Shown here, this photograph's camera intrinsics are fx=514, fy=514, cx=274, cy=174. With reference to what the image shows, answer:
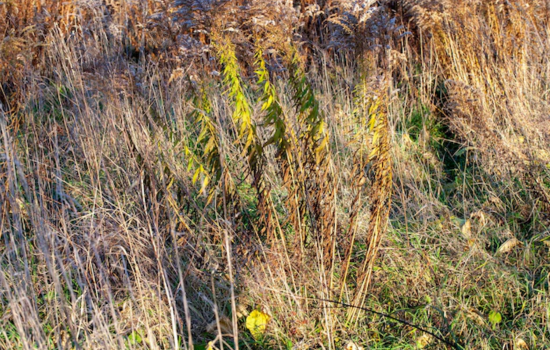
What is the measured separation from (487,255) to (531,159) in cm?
76

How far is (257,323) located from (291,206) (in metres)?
0.56

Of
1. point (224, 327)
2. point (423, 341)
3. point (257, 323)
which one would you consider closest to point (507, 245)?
point (423, 341)

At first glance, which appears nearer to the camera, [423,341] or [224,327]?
[423,341]

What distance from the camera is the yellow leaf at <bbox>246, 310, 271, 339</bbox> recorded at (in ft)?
7.60

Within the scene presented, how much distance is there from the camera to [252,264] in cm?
243

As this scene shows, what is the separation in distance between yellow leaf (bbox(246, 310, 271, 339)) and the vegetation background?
0.05 ft

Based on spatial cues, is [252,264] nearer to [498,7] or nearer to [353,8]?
[353,8]

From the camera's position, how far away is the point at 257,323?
91.3 inches

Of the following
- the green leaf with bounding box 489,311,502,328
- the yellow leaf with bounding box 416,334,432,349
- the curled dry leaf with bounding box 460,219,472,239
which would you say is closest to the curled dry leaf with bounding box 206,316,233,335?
the yellow leaf with bounding box 416,334,432,349

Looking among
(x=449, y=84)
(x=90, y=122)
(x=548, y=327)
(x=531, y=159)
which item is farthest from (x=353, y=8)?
(x=548, y=327)

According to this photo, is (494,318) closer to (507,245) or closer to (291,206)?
(507,245)

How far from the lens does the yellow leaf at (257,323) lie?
2316 mm

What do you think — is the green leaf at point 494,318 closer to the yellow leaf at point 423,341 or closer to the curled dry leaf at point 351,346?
the yellow leaf at point 423,341

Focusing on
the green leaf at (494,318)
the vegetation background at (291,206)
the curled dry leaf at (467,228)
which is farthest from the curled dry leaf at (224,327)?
the curled dry leaf at (467,228)
